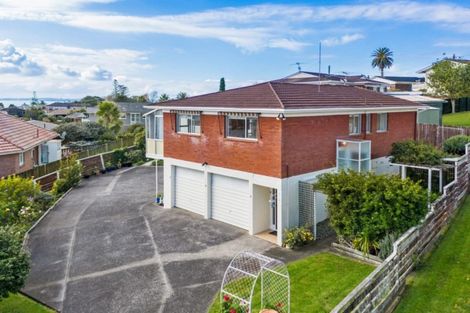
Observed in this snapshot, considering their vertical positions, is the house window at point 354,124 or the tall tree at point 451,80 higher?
the tall tree at point 451,80

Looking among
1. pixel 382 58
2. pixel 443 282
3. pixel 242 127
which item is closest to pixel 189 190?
pixel 242 127

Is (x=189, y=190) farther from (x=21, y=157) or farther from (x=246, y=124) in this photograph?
(x=21, y=157)

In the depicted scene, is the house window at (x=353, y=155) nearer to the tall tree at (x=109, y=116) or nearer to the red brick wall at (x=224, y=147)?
the red brick wall at (x=224, y=147)

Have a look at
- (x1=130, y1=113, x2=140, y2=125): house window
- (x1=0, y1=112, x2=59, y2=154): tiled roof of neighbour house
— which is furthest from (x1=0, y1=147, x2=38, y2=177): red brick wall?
(x1=130, y1=113, x2=140, y2=125): house window

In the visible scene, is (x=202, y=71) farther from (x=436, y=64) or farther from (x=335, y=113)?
(x=436, y=64)

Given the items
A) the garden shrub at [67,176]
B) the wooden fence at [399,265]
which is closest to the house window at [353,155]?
the wooden fence at [399,265]

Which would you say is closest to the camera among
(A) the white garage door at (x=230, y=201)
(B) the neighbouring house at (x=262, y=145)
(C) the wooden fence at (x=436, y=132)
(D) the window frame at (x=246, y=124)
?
(B) the neighbouring house at (x=262, y=145)

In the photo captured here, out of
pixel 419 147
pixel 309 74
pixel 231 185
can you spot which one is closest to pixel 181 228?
pixel 231 185

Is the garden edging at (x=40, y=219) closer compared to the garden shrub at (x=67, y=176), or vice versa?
the garden edging at (x=40, y=219)
